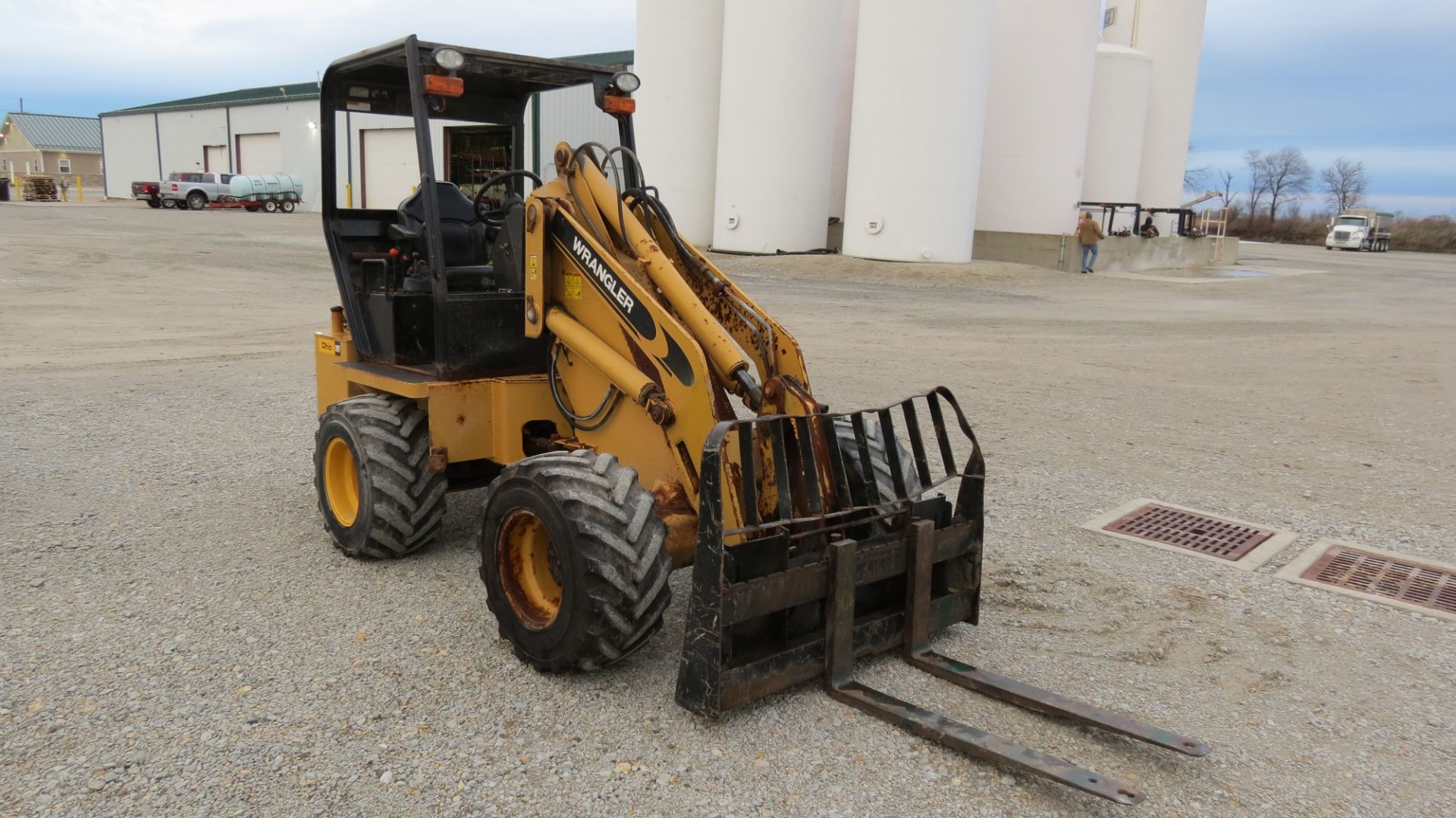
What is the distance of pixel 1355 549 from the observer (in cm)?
Result: 593

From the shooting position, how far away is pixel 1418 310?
21516 millimetres

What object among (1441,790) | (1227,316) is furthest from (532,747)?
(1227,316)

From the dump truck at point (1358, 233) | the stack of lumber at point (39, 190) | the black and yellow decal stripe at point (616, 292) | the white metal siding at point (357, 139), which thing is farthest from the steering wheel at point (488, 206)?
the dump truck at point (1358, 233)

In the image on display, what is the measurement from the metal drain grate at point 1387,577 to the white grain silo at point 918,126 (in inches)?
797

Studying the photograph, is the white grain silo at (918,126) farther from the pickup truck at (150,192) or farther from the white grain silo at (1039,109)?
the pickup truck at (150,192)

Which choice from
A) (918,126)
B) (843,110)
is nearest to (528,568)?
(918,126)

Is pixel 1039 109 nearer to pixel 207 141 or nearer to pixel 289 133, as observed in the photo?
pixel 289 133

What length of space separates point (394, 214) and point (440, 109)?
2.79 ft

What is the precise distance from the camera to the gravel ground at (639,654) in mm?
3301

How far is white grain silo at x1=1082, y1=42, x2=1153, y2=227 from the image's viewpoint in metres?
33.0

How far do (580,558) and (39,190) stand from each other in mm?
59031

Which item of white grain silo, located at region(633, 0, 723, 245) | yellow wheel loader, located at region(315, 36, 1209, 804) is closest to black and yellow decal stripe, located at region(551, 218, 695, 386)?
yellow wheel loader, located at region(315, 36, 1209, 804)

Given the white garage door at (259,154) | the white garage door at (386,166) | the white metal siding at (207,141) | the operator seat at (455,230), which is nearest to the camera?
the operator seat at (455,230)

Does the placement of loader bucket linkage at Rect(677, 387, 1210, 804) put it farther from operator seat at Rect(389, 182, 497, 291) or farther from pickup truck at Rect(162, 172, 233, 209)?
pickup truck at Rect(162, 172, 233, 209)
